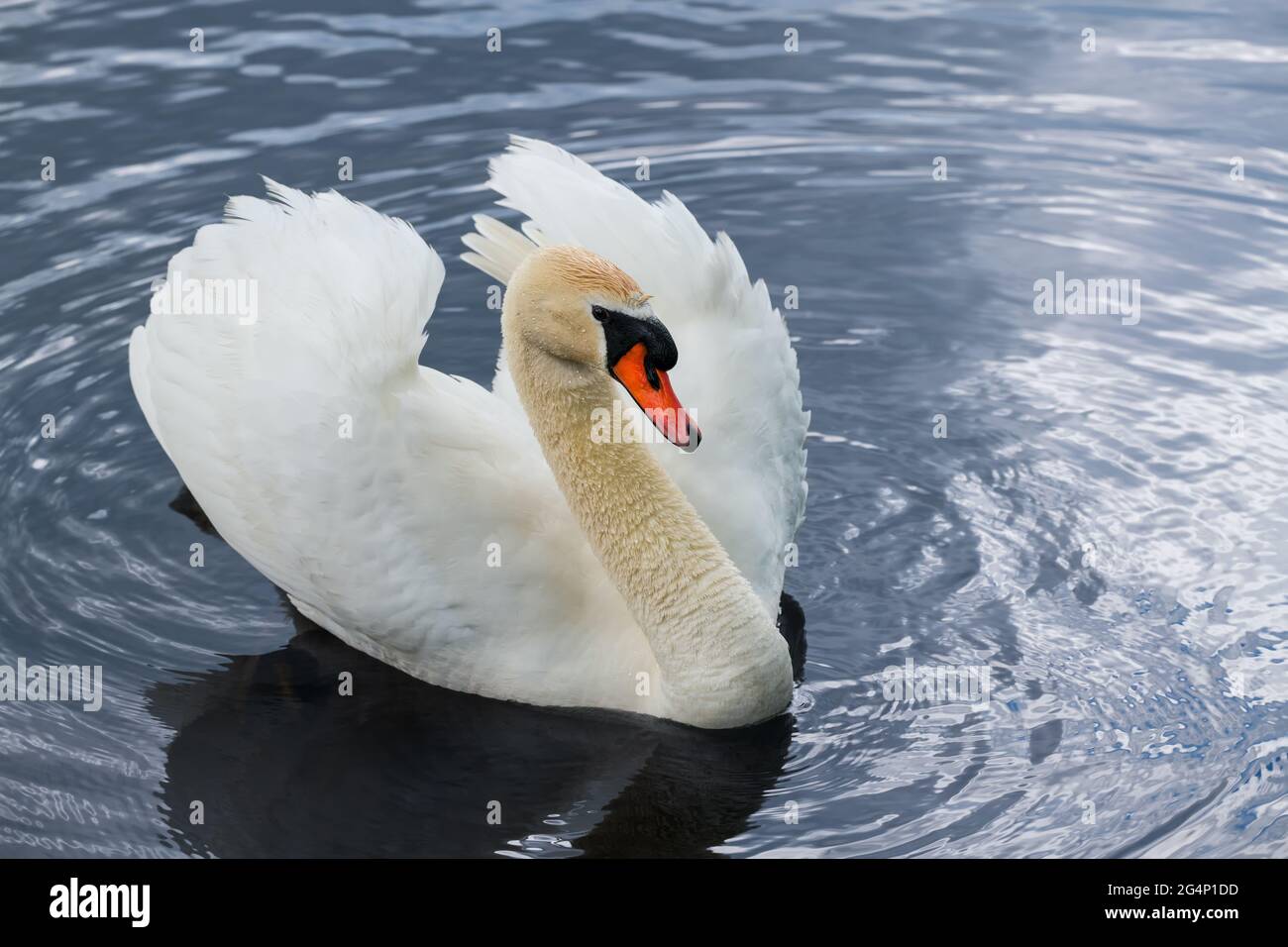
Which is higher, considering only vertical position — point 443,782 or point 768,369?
point 768,369

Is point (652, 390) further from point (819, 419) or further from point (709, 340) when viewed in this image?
point (819, 419)

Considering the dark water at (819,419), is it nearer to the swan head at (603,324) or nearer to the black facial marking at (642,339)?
the swan head at (603,324)

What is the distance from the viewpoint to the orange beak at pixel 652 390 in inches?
246

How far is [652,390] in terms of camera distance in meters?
6.30

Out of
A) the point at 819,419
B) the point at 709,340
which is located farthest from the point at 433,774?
the point at 819,419

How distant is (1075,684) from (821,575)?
4.20ft

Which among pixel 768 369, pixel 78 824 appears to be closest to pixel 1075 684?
pixel 768 369

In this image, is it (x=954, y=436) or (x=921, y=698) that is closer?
(x=921, y=698)

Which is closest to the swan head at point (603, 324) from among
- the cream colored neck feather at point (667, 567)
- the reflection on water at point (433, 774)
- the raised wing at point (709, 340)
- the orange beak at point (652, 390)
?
the orange beak at point (652, 390)

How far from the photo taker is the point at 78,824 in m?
6.43

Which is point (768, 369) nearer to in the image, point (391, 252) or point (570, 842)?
point (391, 252)

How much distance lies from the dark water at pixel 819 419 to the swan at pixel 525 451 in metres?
0.34

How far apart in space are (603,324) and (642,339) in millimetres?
155

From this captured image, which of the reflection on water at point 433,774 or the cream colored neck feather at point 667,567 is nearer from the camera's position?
the reflection on water at point 433,774
